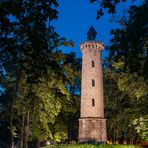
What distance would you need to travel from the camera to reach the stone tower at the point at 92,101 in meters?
41.2

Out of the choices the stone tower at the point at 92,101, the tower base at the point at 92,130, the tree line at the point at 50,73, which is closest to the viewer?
the tree line at the point at 50,73

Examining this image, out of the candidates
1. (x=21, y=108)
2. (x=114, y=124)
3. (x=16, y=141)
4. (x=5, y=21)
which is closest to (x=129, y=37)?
(x=5, y=21)

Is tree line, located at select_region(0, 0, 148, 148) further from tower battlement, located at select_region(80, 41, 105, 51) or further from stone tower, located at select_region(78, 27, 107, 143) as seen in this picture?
tower battlement, located at select_region(80, 41, 105, 51)

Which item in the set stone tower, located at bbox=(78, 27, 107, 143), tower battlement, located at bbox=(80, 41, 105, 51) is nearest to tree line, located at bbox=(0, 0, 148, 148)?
stone tower, located at bbox=(78, 27, 107, 143)

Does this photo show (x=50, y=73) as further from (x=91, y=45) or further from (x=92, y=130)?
(x=91, y=45)

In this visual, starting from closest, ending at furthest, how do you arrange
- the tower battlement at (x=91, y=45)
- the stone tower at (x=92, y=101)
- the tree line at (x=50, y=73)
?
the tree line at (x=50, y=73), the stone tower at (x=92, y=101), the tower battlement at (x=91, y=45)

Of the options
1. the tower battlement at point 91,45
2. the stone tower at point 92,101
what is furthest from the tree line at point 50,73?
the tower battlement at point 91,45

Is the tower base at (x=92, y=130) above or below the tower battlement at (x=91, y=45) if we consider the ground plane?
below

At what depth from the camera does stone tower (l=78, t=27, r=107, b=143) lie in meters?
41.2

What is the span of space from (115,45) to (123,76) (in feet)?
28.8

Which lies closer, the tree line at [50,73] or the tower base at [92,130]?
the tree line at [50,73]

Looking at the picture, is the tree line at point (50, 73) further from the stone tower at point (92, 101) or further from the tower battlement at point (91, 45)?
the tower battlement at point (91, 45)

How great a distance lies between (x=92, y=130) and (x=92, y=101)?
3.47 metres

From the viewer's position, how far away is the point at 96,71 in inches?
1702
